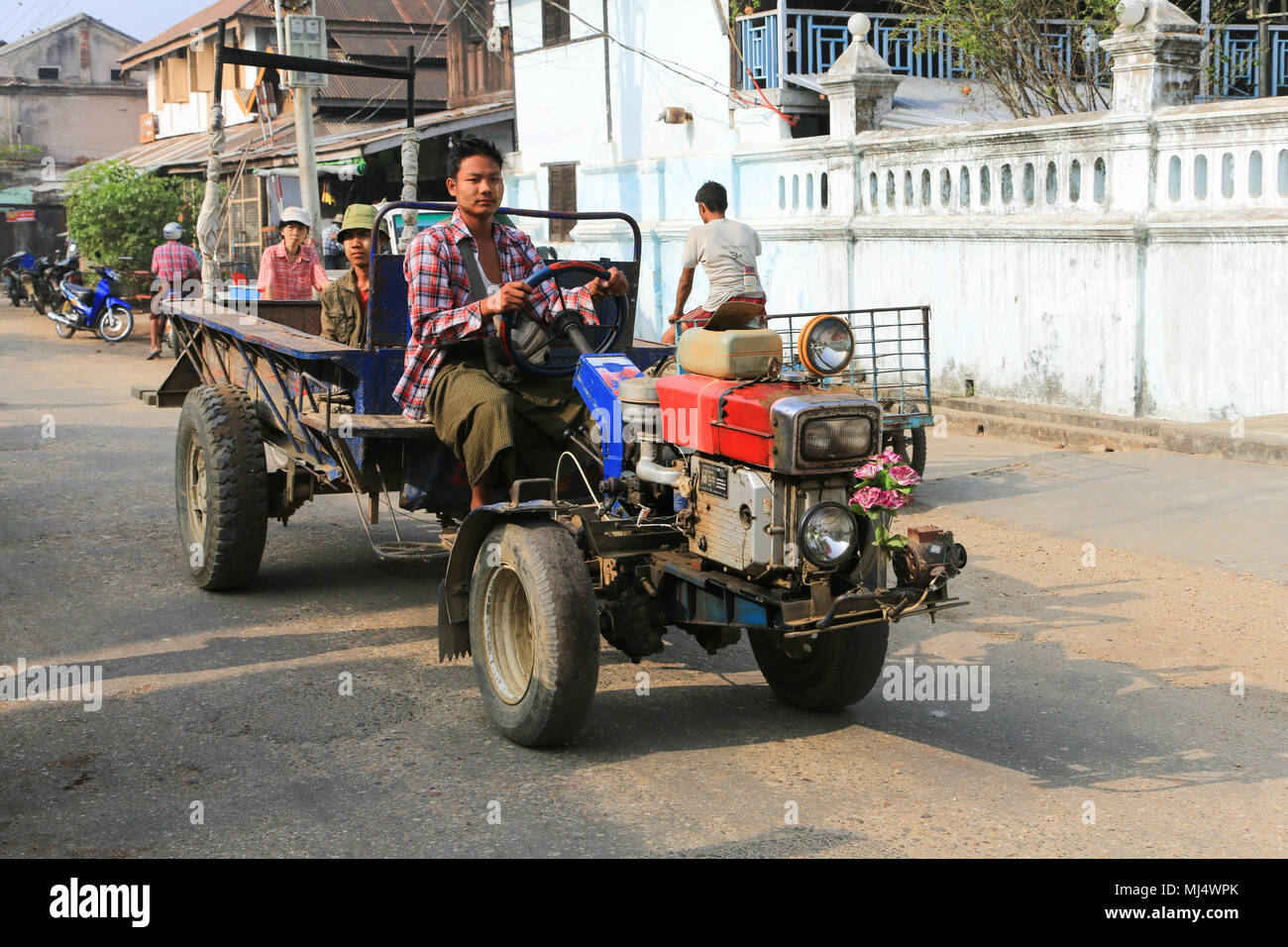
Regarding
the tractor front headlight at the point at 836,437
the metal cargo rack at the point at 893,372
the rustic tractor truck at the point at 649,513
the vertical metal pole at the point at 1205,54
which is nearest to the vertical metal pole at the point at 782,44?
the metal cargo rack at the point at 893,372

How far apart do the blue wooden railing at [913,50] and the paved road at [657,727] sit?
924cm

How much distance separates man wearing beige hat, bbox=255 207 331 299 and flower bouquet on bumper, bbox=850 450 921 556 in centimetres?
585

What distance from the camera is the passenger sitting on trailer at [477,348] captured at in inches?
214

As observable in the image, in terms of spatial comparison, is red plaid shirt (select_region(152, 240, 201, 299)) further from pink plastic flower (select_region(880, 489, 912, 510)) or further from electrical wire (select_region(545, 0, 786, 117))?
pink plastic flower (select_region(880, 489, 912, 510))

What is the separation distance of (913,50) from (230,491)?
12.5 meters

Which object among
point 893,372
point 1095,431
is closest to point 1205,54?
point 1095,431

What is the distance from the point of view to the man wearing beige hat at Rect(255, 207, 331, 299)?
370 inches

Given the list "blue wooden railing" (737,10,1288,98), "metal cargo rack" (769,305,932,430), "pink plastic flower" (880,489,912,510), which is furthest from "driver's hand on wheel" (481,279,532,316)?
"blue wooden railing" (737,10,1288,98)

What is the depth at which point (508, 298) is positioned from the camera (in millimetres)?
5262

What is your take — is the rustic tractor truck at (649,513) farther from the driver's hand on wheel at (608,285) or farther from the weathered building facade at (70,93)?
the weathered building facade at (70,93)

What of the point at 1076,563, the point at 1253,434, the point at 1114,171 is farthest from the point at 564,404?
the point at 1114,171

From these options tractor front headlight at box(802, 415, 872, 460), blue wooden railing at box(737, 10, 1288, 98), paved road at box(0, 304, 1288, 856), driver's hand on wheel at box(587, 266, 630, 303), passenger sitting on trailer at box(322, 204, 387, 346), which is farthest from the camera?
blue wooden railing at box(737, 10, 1288, 98)

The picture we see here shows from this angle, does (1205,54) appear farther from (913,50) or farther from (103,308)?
(103,308)

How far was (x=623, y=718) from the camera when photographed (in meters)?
5.24
